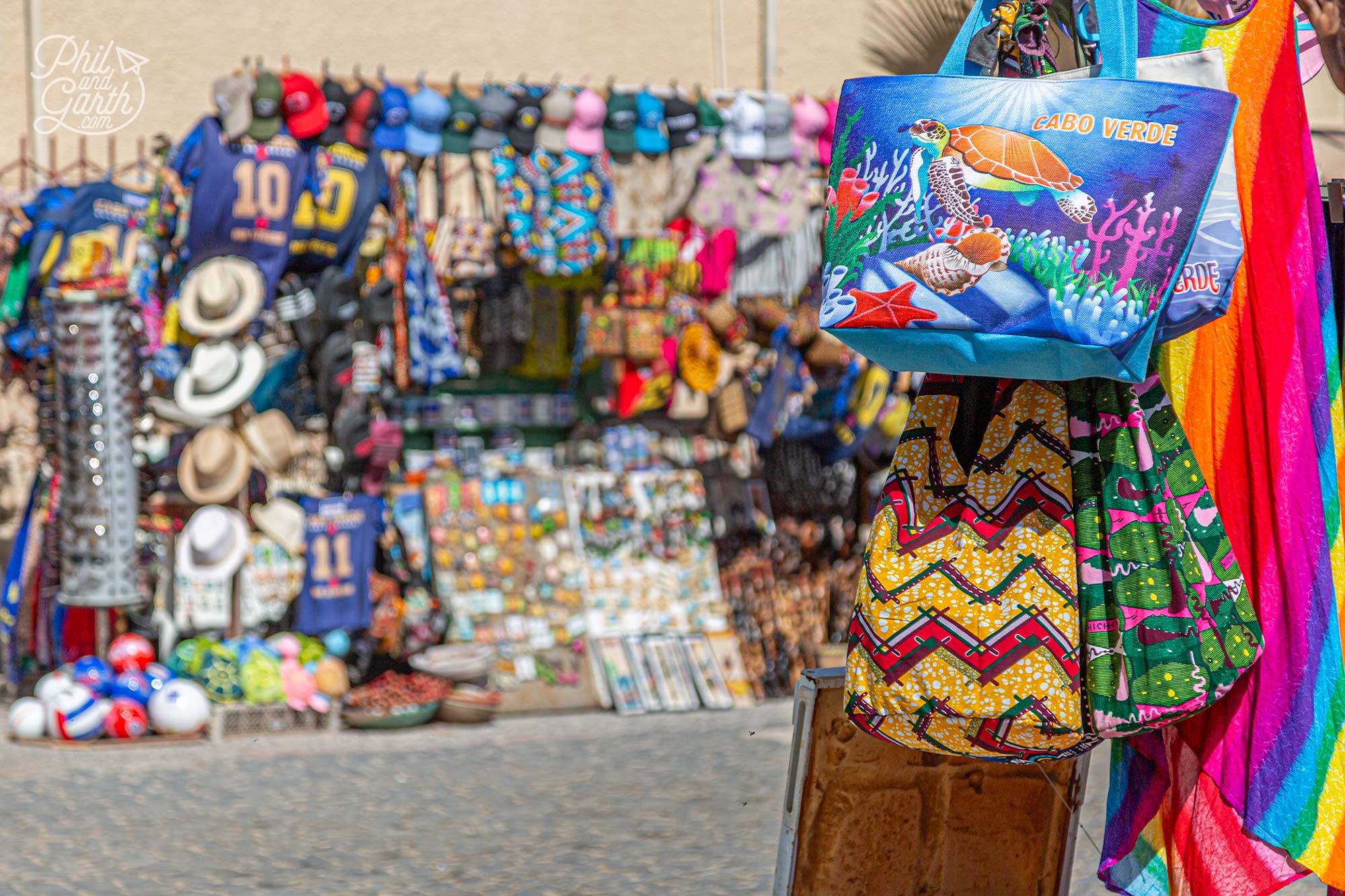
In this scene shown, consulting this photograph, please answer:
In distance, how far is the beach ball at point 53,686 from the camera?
6109mm

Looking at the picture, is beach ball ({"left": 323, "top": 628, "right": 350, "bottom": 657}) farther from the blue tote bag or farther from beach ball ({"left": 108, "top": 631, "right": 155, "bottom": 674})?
the blue tote bag

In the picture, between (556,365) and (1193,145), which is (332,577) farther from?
(1193,145)

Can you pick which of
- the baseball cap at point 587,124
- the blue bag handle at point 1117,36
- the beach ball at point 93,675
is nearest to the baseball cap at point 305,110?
the baseball cap at point 587,124

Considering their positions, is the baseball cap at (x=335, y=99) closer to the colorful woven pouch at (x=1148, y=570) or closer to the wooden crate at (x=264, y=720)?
the wooden crate at (x=264, y=720)

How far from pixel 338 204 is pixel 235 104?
1.98ft

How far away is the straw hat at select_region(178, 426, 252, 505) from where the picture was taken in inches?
261

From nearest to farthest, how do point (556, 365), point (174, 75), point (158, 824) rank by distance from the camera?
point (158, 824)
point (556, 365)
point (174, 75)

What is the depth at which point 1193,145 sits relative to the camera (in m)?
1.80

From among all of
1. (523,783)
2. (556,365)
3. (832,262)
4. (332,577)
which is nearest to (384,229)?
(556,365)

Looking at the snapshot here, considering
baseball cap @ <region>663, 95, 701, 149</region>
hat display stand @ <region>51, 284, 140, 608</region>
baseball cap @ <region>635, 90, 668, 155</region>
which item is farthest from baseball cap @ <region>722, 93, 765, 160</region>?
hat display stand @ <region>51, 284, 140, 608</region>

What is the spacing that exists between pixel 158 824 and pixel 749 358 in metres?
3.80

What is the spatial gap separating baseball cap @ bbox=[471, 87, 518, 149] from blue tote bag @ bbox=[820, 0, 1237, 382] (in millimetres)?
5146

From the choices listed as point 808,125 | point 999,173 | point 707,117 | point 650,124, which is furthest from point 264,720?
point 999,173

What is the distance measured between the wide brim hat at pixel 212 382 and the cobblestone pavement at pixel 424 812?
4.82 feet
